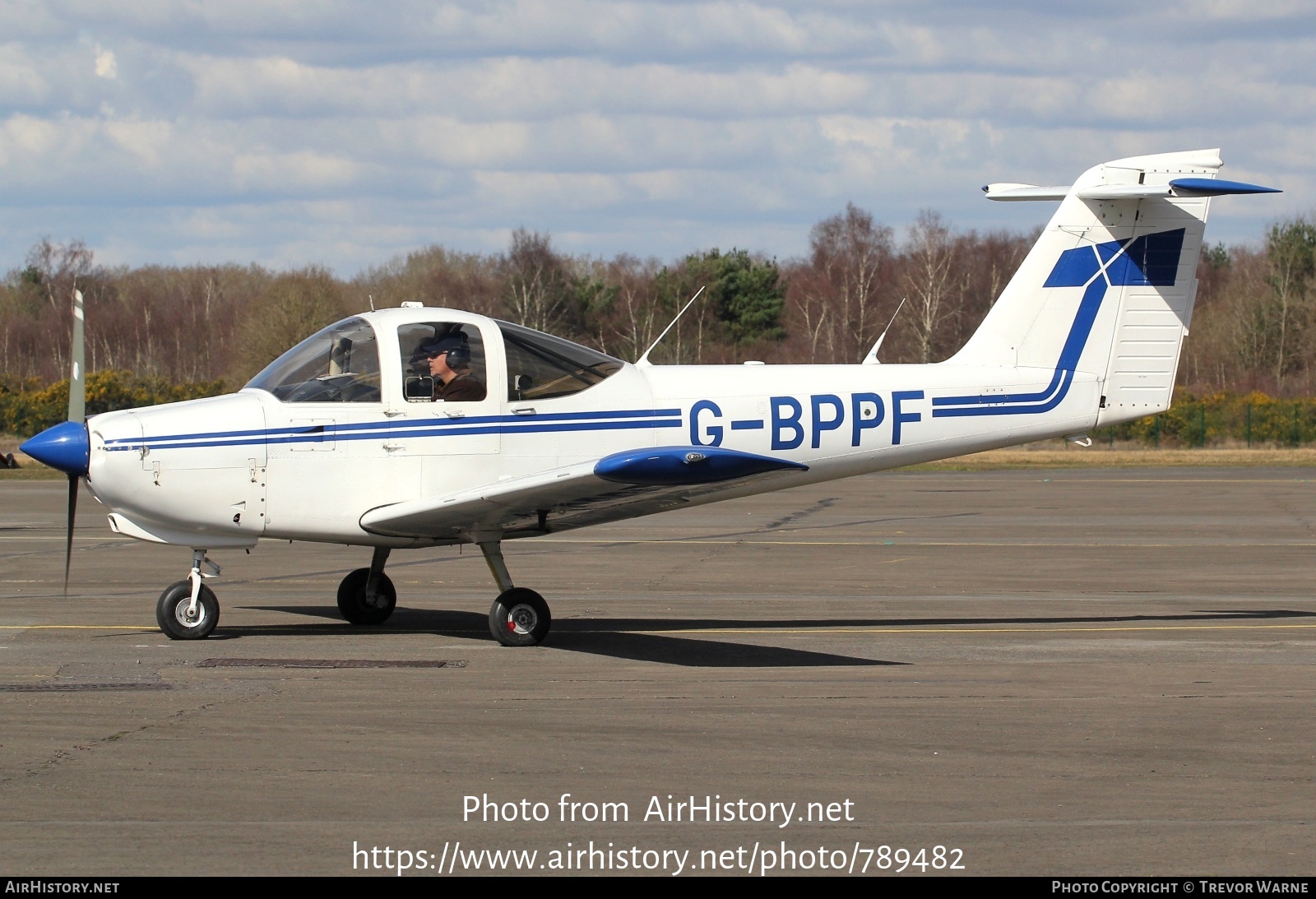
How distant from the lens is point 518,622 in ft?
33.4

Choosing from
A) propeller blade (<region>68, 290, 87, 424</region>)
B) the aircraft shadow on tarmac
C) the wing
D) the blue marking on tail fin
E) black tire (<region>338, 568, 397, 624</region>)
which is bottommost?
the aircraft shadow on tarmac

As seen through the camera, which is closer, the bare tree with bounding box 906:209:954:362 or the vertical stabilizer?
the vertical stabilizer

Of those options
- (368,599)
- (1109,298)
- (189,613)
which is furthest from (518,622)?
(1109,298)

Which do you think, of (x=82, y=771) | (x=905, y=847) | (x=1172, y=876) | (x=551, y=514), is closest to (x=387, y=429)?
(x=551, y=514)

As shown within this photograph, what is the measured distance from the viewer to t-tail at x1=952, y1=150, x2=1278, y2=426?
37.7 feet

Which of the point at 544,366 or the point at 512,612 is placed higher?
Result: the point at 544,366

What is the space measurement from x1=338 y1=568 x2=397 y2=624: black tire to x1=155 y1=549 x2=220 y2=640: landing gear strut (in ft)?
4.29

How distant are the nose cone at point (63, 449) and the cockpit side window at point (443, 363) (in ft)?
7.04

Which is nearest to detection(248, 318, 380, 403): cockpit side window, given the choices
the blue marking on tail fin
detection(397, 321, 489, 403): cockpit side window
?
detection(397, 321, 489, 403): cockpit side window

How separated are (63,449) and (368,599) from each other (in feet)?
9.27

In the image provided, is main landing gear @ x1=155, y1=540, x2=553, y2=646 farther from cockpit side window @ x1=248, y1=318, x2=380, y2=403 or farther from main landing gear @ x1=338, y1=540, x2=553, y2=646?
cockpit side window @ x1=248, y1=318, x2=380, y2=403

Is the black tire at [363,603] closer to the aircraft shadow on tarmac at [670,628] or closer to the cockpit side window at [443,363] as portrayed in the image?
the aircraft shadow on tarmac at [670,628]

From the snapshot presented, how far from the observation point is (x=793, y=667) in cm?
938

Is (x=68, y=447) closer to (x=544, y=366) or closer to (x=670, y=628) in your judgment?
(x=544, y=366)
